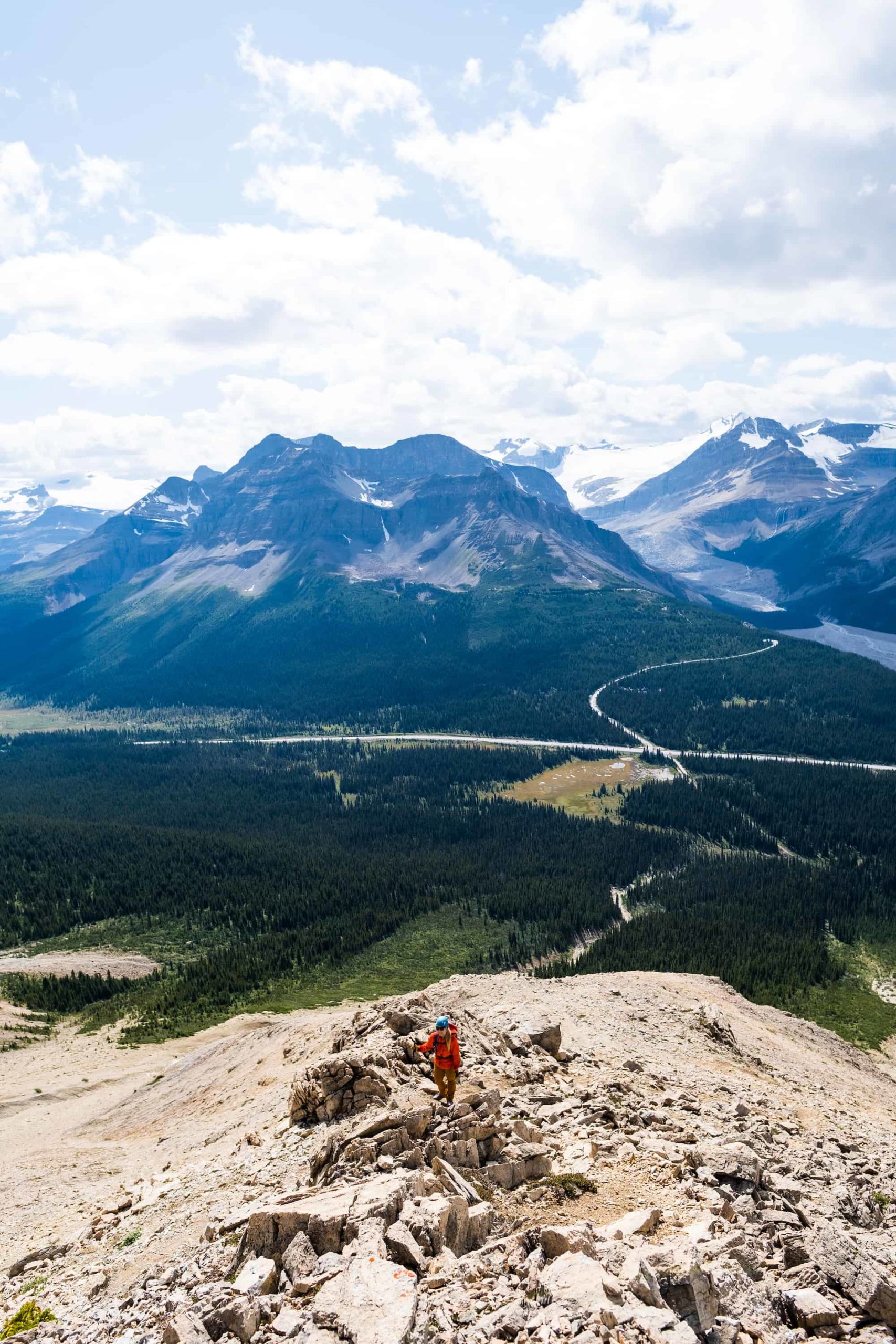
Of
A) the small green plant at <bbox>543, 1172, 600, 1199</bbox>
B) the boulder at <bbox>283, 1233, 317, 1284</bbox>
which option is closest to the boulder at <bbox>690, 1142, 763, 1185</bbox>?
the small green plant at <bbox>543, 1172, 600, 1199</bbox>

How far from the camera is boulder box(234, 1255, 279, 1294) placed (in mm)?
18625

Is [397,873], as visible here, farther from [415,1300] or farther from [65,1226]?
[415,1300]

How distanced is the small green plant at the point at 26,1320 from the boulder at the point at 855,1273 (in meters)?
20.3

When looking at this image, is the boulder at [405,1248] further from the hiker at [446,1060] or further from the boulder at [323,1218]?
the hiker at [446,1060]

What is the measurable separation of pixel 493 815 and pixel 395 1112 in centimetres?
12384

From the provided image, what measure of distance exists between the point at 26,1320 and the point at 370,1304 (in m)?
11.5

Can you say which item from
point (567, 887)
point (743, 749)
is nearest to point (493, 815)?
point (567, 887)

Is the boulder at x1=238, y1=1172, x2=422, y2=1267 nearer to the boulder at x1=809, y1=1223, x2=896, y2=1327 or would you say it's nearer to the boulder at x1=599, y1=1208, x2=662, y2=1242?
the boulder at x1=599, y1=1208, x2=662, y2=1242

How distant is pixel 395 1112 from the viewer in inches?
982

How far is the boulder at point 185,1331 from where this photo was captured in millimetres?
17500

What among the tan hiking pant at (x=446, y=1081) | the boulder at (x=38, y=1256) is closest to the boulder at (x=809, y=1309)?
the tan hiking pant at (x=446, y=1081)

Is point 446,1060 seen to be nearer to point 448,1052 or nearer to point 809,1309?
point 448,1052

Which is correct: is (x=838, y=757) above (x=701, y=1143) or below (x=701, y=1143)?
below

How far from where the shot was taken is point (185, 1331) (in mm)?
17734
